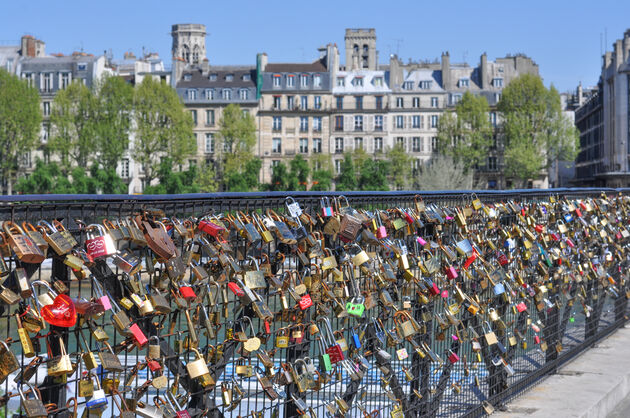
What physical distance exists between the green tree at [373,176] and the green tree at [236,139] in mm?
7866

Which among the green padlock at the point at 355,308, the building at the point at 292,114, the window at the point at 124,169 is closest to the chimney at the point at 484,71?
the building at the point at 292,114

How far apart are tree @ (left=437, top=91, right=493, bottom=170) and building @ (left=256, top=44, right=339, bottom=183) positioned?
899 centimetres

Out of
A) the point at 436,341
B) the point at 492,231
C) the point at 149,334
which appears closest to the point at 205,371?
the point at 149,334

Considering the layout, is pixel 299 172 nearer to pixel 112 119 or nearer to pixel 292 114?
pixel 292 114

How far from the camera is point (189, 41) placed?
164 meters

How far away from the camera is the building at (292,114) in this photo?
72.3 meters

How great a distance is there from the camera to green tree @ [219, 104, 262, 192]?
2611 inches

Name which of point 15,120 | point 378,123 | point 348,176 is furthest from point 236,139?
point 15,120

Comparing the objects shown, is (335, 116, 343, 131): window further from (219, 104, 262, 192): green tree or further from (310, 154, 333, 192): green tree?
(219, 104, 262, 192): green tree

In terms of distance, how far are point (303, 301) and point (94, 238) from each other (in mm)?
1460

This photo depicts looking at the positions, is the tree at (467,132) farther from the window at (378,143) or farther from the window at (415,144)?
the window at (378,143)

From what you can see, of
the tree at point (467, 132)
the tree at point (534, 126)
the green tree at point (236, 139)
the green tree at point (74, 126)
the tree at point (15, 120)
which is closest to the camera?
the tree at point (15, 120)

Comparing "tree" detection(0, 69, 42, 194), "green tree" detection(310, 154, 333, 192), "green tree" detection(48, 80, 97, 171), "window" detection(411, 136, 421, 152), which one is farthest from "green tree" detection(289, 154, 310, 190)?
"tree" detection(0, 69, 42, 194)

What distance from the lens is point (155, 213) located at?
3.54 meters
